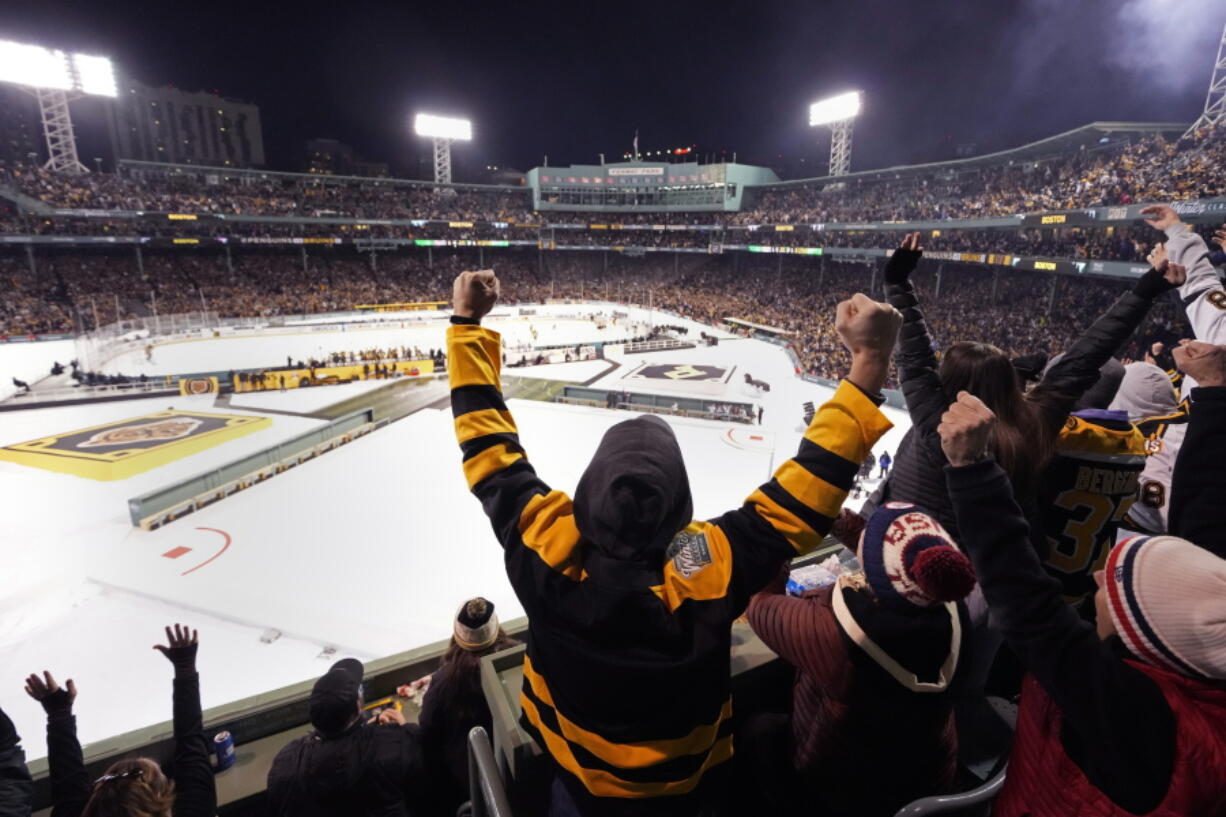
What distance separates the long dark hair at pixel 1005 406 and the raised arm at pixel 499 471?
197cm

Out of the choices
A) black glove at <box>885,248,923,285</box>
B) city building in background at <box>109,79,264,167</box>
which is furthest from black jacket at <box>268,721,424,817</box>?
city building in background at <box>109,79,264,167</box>

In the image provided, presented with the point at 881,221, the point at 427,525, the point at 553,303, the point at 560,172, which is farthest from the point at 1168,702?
the point at 560,172

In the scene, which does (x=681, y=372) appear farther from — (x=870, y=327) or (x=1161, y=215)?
(x=870, y=327)

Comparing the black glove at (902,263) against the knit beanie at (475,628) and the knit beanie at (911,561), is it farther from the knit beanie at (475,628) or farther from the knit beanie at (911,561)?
the knit beanie at (475,628)

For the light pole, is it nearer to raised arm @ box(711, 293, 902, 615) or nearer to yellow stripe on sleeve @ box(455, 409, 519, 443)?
yellow stripe on sleeve @ box(455, 409, 519, 443)

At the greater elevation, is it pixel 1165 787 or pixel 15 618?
pixel 1165 787

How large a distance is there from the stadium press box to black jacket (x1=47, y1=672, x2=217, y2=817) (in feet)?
51.8

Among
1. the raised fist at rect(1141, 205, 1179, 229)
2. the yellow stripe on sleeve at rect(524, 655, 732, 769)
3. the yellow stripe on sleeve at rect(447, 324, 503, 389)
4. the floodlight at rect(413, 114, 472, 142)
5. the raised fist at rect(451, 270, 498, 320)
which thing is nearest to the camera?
the yellow stripe on sleeve at rect(524, 655, 732, 769)

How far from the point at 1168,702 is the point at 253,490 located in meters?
16.4

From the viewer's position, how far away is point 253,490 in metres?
13.8

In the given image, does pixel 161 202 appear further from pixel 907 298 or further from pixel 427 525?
pixel 907 298

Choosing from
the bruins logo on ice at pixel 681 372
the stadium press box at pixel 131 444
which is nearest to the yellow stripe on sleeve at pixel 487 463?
the stadium press box at pixel 131 444

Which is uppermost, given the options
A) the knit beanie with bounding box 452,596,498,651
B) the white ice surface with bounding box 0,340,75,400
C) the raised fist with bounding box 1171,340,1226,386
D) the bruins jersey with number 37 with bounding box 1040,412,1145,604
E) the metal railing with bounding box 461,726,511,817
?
the raised fist with bounding box 1171,340,1226,386

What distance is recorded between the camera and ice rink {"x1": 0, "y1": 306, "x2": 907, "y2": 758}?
25.6ft
